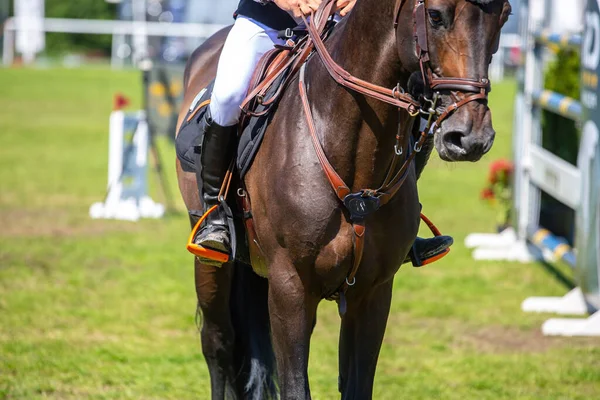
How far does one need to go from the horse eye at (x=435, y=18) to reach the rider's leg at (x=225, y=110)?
47.7 inches

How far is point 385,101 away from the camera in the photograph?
3480mm

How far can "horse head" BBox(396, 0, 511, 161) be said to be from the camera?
9.89 ft

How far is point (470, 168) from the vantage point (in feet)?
60.3

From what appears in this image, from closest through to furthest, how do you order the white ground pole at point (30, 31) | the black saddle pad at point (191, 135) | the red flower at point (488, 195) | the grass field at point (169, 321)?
1. the black saddle pad at point (191, 135)
2. the grass field at point (169, 321)
3. the red flower at point (488, 195)
4. the white ground pole at point (30, 31)

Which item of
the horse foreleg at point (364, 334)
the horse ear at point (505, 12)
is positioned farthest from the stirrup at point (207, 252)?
the horse ear at point (505, 12)

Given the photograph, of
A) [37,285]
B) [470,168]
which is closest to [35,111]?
[470,168]

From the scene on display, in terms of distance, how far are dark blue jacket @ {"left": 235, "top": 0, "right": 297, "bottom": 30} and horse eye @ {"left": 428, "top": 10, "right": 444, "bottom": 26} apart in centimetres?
132

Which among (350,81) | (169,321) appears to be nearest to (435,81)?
(350,81)

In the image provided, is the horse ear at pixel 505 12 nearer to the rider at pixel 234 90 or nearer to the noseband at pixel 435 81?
the noseband at pixel 435 81

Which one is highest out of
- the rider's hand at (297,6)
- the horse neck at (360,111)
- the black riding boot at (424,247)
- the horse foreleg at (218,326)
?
the rider's hand at (297,6)

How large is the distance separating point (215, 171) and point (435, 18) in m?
1.50

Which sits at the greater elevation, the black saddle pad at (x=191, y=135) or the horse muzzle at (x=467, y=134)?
the horse muzzle at (x=467, y=134)

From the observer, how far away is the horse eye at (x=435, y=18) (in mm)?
3111

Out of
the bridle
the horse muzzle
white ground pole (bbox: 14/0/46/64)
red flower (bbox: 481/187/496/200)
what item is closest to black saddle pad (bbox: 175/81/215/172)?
the bridle
